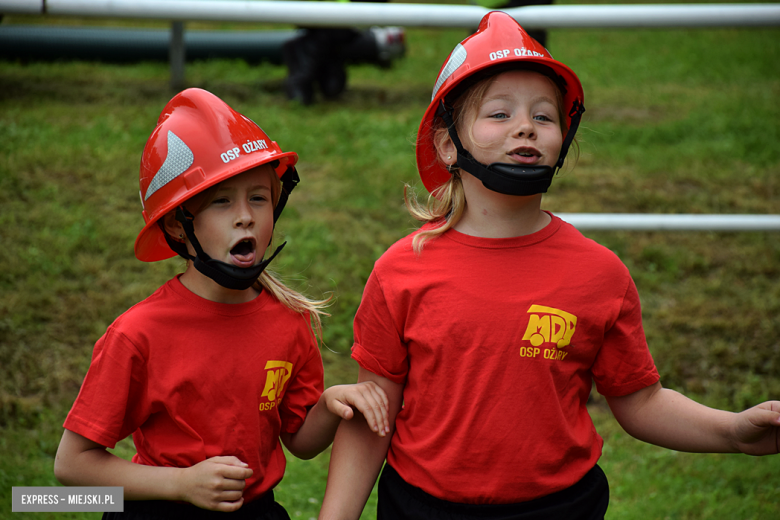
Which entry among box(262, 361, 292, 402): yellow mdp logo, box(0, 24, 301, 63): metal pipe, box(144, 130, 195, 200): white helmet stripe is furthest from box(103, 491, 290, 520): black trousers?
box(0, 24, 301, 63): metal pipe

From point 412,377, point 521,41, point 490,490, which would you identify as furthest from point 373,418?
point 521,41

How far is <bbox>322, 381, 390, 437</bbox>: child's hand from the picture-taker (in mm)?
1842

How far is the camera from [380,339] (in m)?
1.92

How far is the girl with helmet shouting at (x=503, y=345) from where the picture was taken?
181 cm

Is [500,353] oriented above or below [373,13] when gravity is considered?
below

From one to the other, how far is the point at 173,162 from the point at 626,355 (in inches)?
49.8

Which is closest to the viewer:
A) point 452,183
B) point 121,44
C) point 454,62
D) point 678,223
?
point 454,62

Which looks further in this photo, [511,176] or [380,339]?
[380,339]

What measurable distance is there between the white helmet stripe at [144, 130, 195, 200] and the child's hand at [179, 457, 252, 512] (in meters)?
0.72

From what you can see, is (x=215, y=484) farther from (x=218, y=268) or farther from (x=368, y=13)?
(x=368, y=13)

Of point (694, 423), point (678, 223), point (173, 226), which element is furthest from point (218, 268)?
point (678, 223)

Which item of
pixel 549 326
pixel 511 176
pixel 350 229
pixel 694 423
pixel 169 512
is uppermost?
pixel 511 176

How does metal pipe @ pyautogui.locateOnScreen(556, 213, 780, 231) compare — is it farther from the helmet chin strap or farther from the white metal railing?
the helmet chin strap

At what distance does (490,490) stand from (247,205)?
0.94m
